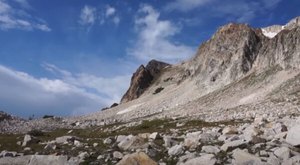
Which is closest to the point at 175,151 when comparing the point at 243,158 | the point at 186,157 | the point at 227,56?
the point at 186,157

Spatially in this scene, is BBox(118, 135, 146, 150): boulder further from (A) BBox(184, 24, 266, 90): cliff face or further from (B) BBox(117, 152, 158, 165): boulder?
(A) BBox(184, 24, 266, 90): cliff face

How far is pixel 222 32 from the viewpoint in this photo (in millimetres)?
167125

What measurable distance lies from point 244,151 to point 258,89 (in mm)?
90665

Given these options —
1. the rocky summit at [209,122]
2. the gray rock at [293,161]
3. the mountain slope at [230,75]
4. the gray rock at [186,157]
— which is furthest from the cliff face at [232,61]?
the gray rock at [293,161]

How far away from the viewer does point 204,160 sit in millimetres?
20000

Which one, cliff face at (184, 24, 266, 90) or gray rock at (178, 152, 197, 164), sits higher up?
cliff face at (184, 24, 266, 90)

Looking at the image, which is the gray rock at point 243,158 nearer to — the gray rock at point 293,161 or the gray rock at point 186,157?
the gray rock at point 293,161

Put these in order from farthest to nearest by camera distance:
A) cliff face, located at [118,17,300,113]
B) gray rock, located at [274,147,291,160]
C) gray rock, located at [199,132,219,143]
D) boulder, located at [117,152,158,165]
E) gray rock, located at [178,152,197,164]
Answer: cliff face, located at [118,17,300,113] → gray rock, located at [199,132,219,143] → gray rock, located at [178,152,197,164] → boulder, located at [117,152,158,165] → gray rock, located at [274,147,291,160]

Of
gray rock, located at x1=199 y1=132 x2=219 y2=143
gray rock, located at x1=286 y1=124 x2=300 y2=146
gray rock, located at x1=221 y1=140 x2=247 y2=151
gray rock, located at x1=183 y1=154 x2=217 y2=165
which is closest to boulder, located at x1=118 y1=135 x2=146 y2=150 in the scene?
gray rock, located at x1=199 y1=132 x2=219 y2=143

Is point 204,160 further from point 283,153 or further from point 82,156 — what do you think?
point 82,156

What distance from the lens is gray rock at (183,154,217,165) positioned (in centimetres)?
1981

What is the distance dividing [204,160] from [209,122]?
1910 inches

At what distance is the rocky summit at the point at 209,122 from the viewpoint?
2216cm

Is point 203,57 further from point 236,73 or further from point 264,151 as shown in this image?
point 264,151
